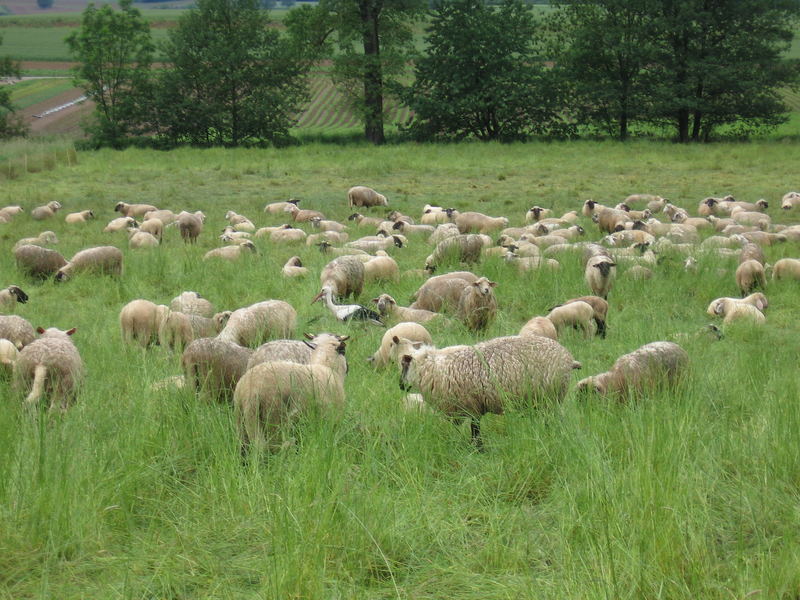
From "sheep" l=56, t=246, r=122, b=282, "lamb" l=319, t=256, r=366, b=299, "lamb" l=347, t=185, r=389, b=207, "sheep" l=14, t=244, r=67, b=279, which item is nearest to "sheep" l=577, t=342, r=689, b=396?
"lamb" l=319, t=256, r=366, b=299

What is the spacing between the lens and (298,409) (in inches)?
181

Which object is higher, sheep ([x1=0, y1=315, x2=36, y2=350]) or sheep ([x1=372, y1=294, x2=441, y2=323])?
sheep ([x1=0, y1=315, x2=36, y2=350])

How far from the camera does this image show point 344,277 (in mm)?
9609

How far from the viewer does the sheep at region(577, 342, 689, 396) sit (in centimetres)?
551

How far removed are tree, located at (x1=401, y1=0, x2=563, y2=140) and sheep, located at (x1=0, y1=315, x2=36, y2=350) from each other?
28033mm

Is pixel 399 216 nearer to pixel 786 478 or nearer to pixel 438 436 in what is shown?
pixel 438 436

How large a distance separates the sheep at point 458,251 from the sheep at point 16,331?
5.26 metres

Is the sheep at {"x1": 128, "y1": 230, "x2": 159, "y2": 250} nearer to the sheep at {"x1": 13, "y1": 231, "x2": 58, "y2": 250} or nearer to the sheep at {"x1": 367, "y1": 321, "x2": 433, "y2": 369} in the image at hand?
the sheep at {"x1": 13, "y1": 231, "x2": 58, "y2": 250}

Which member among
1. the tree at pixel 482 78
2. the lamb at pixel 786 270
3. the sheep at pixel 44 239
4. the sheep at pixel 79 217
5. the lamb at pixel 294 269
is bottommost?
the lamb at pixel 786 270

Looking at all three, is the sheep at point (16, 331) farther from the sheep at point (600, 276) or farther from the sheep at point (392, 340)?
the sheep at point (600, 276)

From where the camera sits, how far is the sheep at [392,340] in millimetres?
6607

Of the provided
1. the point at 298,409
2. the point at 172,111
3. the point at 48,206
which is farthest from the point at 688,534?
the point at 172,111

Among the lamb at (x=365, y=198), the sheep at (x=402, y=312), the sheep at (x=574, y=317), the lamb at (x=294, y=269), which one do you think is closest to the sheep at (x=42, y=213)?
the lamb at (x=365, y=198)

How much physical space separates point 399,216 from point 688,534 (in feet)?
41.5
